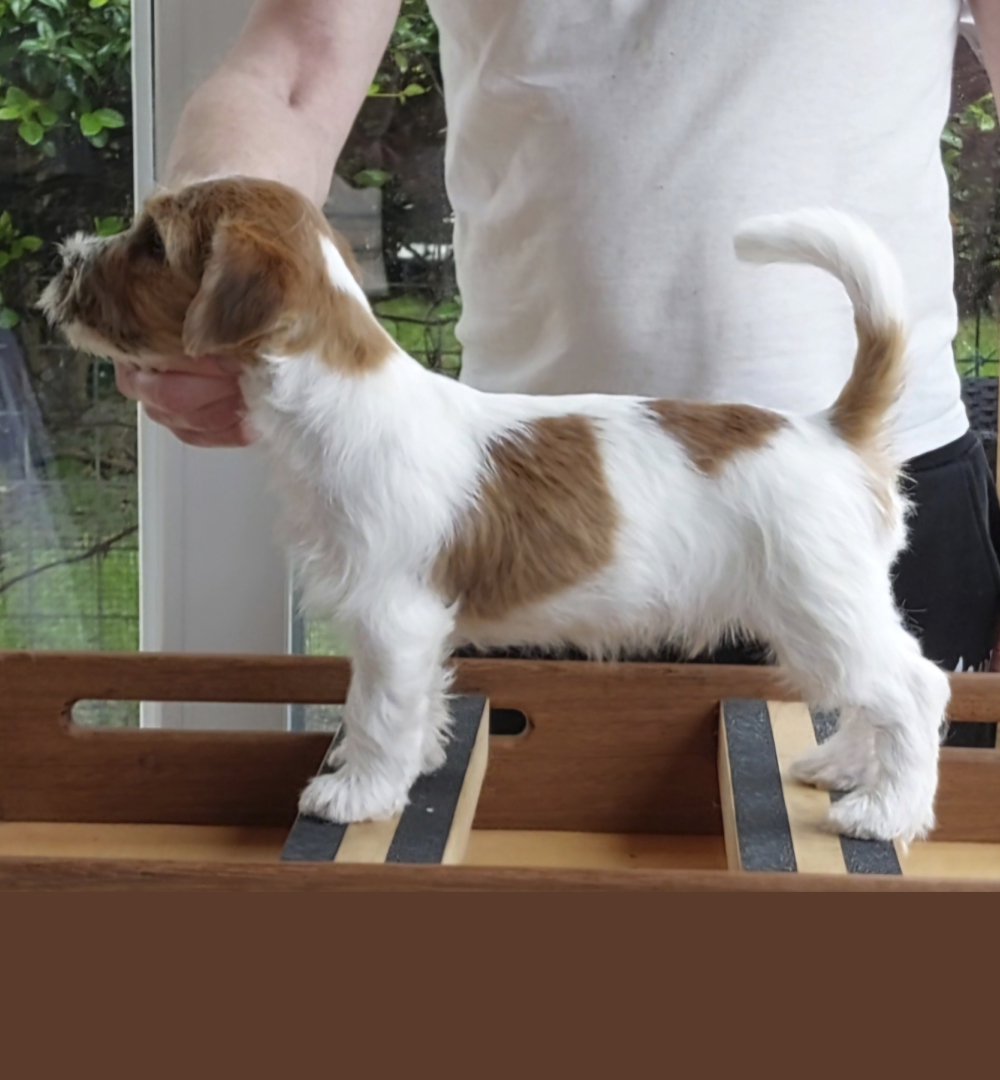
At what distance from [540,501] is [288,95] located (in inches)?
17.3

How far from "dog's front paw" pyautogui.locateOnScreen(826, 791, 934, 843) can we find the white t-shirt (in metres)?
0.33

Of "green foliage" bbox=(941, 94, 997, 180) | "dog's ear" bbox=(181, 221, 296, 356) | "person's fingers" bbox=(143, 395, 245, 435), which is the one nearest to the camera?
"dog's ear" bbox=(181, 221, 296, 356)

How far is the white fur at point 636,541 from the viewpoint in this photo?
0.96 m

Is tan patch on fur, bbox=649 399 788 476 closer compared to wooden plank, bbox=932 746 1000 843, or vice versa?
tan patch on fur, bbox=649 399 788 476

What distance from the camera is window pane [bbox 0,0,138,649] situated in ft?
6.07

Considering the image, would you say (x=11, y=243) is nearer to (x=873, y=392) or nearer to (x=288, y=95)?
(x=288, y=95)

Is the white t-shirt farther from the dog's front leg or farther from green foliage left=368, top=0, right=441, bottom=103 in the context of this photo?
green foliage left=368, top=0, right=441, bottom=103

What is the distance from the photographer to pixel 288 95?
45.1 inches

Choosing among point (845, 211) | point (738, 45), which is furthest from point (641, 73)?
point (845, 211)

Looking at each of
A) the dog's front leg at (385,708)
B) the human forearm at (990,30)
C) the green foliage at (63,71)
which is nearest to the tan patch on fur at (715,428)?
the dog's front leg at (385,708)

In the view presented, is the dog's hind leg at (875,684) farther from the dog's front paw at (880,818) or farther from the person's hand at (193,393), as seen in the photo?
the person's hand at (193,393)

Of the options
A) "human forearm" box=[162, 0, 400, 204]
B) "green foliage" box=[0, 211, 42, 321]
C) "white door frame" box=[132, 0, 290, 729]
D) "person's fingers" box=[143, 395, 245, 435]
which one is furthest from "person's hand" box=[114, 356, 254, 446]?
"green foliage" box=[0, 211, 42, 321]

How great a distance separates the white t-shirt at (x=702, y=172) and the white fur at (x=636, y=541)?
172 millimetres

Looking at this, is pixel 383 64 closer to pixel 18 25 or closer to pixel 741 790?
pixel 18 25
